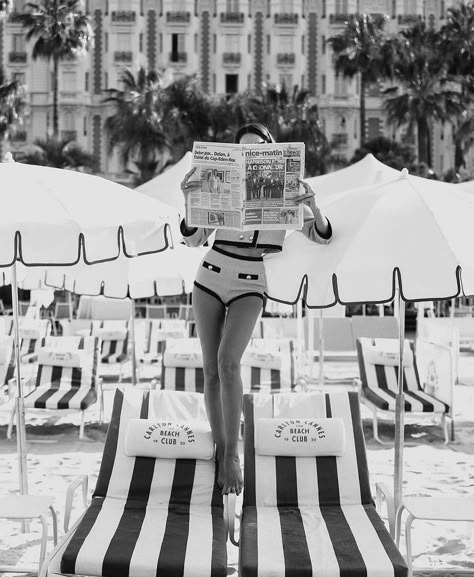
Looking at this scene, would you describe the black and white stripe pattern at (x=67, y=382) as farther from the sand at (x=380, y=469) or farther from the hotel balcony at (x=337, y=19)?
the hotel balcony at (x=337, y=19)

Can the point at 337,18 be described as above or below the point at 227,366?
above

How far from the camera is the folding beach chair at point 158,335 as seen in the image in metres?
13.9

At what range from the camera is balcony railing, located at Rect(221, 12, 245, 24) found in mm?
55781

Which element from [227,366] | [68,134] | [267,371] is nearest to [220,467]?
[227,366]

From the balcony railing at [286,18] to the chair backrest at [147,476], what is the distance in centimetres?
5360

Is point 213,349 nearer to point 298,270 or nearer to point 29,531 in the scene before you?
point 298,270

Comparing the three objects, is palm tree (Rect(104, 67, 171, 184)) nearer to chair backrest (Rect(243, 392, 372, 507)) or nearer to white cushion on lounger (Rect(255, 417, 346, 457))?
chair backrest (Rect(243, 392, 372, 507))

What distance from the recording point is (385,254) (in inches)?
168

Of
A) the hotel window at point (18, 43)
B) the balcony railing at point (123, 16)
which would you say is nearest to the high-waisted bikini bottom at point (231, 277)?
the balcony railing at point (123, 16)

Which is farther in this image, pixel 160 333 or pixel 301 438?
pixel 160 333

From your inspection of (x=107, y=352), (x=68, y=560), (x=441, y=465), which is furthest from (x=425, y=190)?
(x=107, y=352)

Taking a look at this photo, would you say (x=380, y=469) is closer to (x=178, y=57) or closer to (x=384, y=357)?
(x=384, y=357)

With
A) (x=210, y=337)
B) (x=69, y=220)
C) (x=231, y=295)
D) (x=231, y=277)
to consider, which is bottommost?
(x=210, y=337)

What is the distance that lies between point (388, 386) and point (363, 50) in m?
36.3
